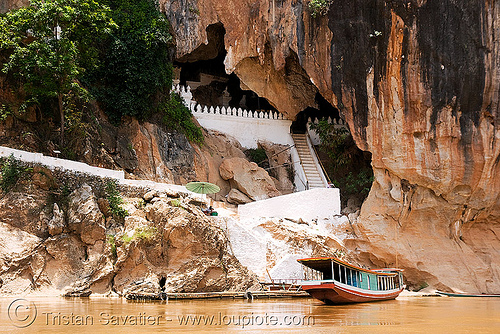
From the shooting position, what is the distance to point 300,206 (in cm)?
2292

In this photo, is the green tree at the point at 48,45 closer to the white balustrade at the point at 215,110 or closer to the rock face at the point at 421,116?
the white balustrade at the point at 215,110

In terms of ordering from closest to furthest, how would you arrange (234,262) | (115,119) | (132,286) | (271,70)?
(132,286)
(234,262)
(115,119)
(271,70)

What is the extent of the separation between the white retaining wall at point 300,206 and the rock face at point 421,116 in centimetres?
149

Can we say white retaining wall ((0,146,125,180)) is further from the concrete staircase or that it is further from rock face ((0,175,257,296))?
the concrete staircase

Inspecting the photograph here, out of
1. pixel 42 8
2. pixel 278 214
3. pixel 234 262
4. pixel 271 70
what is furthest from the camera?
pixel 271 70

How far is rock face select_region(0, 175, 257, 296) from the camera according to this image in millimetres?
17906

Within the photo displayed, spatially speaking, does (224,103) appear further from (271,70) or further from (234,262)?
(234,262)

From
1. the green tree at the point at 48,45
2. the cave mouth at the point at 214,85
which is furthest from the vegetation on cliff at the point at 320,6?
the cave mouth at the point at 214,85

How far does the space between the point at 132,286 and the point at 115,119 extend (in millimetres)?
9379

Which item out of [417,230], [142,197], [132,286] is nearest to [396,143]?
[417,230]

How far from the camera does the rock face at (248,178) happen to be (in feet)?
85.3

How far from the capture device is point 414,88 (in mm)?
22344

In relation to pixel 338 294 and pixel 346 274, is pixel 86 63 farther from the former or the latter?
pixel 338 294

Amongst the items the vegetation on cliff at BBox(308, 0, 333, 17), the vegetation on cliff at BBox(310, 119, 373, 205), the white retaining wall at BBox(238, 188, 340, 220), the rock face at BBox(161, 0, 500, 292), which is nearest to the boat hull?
the white retaining wall at BBox(238, 188, 340, 220)
